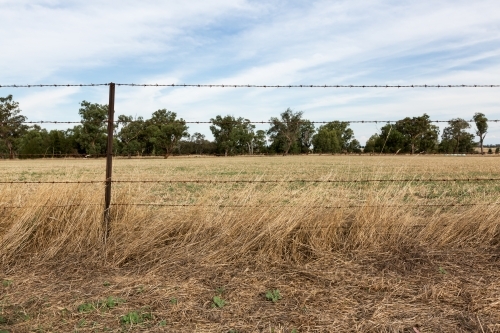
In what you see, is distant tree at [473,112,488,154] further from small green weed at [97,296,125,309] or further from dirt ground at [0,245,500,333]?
small green weed at [97,296,125,309]

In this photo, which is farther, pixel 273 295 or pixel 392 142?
pixel 392 142

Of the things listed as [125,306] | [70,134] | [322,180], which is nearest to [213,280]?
[125,306]

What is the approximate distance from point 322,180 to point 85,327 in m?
3.44

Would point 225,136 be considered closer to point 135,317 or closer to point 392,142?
point 392,142

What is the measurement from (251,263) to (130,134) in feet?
8.11

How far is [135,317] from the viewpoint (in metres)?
3.07

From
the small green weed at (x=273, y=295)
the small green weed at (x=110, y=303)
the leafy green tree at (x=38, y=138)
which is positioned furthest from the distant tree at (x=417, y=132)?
the leafy green tree at (x=38, y=138)

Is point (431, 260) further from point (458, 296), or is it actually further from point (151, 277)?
point (151, 277)

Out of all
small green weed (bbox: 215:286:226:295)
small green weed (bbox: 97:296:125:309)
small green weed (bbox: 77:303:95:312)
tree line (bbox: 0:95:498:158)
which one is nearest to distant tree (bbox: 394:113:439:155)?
tree line (bbox: 0:95:498:158)

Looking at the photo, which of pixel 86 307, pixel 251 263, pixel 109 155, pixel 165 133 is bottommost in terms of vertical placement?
pixel 86 307

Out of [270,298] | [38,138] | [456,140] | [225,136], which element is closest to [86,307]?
[270,298]

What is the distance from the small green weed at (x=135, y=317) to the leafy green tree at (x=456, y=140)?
16.8 ft

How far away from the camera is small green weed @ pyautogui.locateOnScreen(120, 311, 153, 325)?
9.95 ft

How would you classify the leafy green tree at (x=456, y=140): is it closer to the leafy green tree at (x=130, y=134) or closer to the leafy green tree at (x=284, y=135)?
the leafy green tree at (x=284, y=135)
